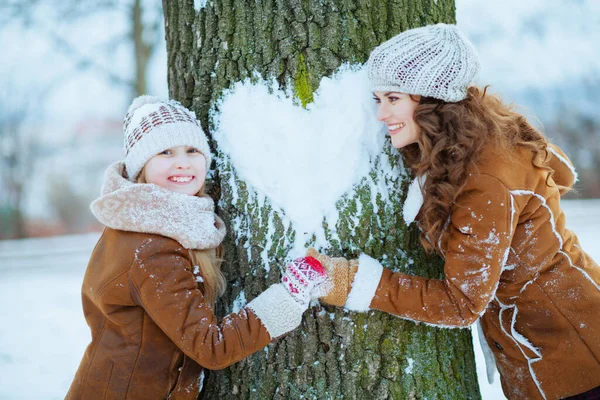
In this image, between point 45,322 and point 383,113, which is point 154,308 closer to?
point 383,113

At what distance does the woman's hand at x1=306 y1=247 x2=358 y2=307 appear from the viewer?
2.10 metres

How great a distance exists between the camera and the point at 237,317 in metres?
2.04

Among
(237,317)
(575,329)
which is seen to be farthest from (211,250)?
(575,329)

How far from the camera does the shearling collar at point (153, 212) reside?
204cm

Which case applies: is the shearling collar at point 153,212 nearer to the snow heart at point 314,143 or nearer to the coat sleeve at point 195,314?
the coat sleeve at point 195,314

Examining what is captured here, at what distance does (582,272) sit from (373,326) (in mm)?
857

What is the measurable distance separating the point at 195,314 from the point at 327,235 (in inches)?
23.9

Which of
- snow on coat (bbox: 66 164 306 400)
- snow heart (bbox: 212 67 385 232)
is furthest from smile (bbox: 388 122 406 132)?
snow on coat (bbox: 66 164 306 400)

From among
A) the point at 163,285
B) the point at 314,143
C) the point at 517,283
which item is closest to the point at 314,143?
the point at 314,143

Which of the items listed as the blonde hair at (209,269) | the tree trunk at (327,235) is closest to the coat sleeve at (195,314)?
the blonde hair at (209,269)

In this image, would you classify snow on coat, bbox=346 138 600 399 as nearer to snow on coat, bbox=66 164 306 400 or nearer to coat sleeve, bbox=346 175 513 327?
coat sleeve, bbox=346 175 513 327

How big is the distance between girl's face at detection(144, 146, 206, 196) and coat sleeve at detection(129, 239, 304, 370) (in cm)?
29

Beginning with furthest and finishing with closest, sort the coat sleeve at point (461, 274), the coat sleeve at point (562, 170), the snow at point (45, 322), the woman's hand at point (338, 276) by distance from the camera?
the snow at point (45, 322), the coat sleeve at point (562, 170), the woman's hand at point (338, 276), the coat sleeve at point (461, 274)

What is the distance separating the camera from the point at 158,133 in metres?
2.18
